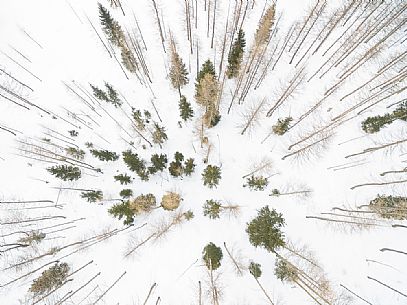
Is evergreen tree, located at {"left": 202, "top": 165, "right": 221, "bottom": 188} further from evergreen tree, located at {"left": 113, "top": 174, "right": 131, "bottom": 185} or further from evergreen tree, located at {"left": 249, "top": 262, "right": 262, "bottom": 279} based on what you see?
evergreen tree, located at {"left": 249, "top": 262, "right": 262, "bottom": 279}

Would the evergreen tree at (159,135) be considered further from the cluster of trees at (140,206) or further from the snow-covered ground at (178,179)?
the cluster of trees at (140,206)

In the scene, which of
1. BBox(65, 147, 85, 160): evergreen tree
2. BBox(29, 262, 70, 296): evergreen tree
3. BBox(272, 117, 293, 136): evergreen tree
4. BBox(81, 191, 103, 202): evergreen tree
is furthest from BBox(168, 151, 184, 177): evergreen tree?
BBox(29, 262, 70, 296): evergreen tree

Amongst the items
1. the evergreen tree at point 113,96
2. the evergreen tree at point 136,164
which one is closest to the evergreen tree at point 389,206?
the evergreen tree at point 136,164

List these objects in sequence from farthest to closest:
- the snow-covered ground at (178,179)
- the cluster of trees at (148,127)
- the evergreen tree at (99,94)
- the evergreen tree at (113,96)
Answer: the evergreen tree at (99,94), the evergreen tree at (113,96), the cluster of trees at (148,127), the snow-covered ground at (178,179)

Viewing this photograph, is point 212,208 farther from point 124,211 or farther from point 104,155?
point 104,155

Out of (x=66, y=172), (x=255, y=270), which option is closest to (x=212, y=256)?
(x=255, y=270)

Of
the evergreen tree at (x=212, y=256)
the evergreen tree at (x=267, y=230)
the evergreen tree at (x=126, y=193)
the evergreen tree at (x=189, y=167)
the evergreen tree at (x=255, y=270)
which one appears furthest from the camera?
the evergreen tree at (x=126, y=193)
